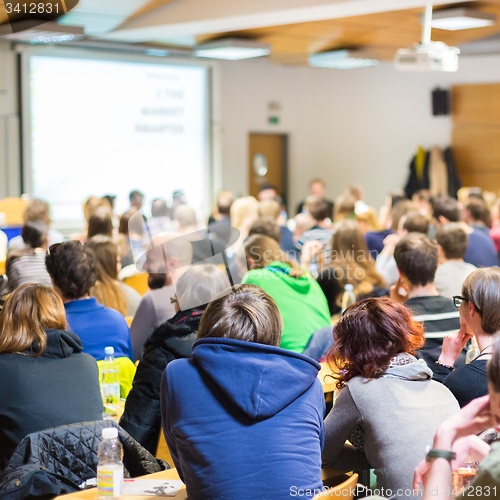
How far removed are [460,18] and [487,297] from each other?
16.2 ft

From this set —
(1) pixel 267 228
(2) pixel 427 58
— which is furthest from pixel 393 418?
(2) pixel 427 58

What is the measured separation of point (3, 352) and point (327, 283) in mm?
2301

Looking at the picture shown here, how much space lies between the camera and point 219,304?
1769 millimetres

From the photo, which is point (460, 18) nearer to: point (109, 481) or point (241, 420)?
point (241, 420)

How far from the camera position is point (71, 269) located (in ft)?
9.29

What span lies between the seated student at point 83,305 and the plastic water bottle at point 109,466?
3.79 ft

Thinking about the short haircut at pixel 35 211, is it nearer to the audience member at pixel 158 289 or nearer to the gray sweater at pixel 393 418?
the audience member at pixel 158 289

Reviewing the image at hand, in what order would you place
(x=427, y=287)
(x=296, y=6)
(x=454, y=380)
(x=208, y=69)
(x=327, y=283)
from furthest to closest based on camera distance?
(x=208, y=69), (x=296, y=6), (x=327, y=283), (x=427, y=287), (x=454, y=380)

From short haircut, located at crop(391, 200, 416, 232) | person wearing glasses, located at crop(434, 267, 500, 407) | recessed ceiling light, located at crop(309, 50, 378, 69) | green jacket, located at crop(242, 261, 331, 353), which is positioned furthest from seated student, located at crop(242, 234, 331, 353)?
recessed ceiling light, located at crop(309, 50, 378, 69)

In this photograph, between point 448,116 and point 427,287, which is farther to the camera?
point 448,116

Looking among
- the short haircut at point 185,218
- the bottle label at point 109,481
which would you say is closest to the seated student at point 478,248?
the short haircut at point 185,218

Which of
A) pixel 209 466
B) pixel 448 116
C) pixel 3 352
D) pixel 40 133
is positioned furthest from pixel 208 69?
pixel 209 466

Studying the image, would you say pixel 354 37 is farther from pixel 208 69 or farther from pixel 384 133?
pixel 384 133

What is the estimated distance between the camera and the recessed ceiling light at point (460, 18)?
19.8ft
